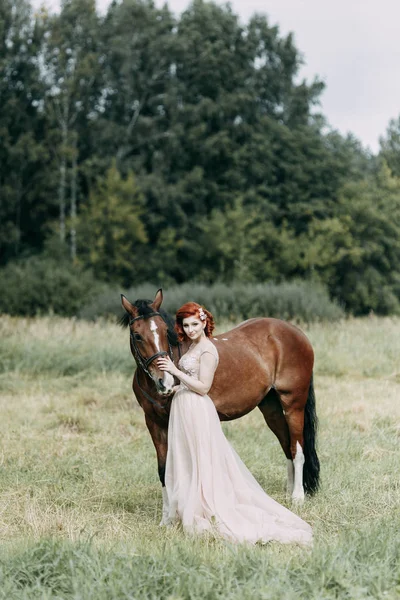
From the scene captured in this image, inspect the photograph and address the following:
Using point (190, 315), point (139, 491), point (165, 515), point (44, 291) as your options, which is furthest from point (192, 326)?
point (44, 291)

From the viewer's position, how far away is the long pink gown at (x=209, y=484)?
4758 mm

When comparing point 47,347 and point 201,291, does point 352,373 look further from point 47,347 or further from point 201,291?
point 201,291

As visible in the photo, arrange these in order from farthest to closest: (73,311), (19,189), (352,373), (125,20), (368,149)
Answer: (368,149) < (125,20) < (19,189) < (73,311) < (352,373)

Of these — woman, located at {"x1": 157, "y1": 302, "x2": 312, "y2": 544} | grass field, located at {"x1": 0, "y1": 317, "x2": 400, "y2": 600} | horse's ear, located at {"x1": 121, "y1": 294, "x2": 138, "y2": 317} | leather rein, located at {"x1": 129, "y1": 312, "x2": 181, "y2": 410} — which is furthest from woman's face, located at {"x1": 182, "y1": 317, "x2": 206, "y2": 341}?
grass field, located at {"x1": 0, "y1": 317, "x2": 400, "y2": 600}

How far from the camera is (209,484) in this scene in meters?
4.96

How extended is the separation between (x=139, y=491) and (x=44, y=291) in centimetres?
2488

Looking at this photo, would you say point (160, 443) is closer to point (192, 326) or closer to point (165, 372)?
point (165, 372)

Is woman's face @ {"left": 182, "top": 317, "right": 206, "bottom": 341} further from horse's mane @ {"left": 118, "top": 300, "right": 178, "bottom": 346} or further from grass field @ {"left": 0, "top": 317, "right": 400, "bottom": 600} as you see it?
grass field @ {"left": 0, "top": 317, "right": 400, "bottom": 600}

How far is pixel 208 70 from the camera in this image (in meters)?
37.9

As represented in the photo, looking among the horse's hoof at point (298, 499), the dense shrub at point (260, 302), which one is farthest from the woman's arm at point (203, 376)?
the dense shrub at point (260, 302)

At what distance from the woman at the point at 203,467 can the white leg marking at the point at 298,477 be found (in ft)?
3.07

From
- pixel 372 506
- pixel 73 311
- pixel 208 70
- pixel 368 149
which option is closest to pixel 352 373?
pixel 372 506

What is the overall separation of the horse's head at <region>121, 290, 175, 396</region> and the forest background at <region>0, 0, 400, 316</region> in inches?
1035

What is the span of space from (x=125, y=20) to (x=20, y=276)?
52.0 feet
